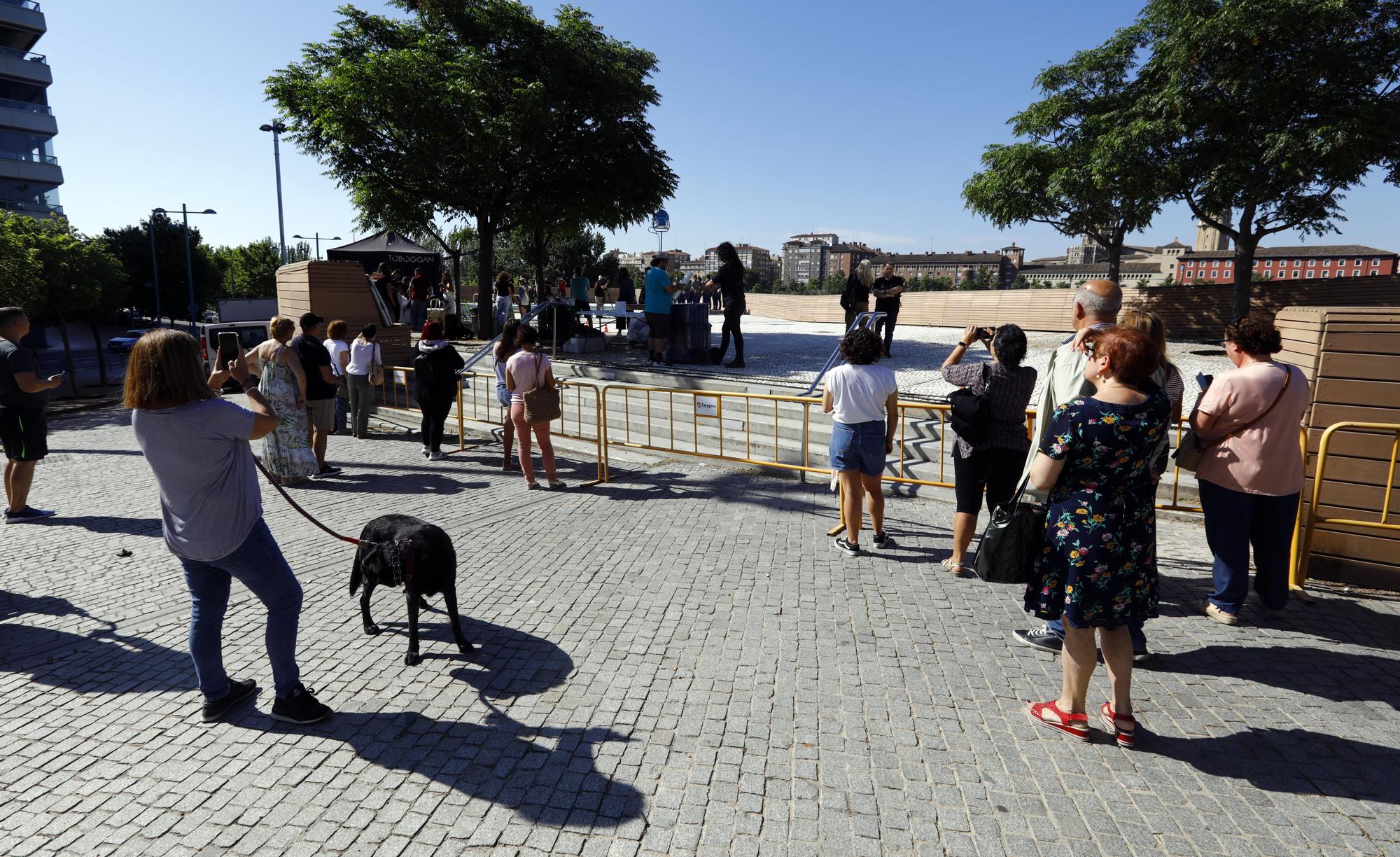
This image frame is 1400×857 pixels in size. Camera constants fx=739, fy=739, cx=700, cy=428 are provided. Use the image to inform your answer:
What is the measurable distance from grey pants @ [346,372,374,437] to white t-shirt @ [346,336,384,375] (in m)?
0.18

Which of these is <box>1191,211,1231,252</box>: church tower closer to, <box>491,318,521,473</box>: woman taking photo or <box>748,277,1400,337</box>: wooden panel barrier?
<box>748,277,1400,337</box>: wooden panel barrier

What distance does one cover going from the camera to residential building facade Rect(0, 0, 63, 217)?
58.5 metres

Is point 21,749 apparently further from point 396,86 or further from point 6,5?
point 6,5

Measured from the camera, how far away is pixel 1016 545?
346 centimetres

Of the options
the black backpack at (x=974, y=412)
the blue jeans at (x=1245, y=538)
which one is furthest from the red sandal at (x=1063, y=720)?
the black backpack at (x=974, y=412)

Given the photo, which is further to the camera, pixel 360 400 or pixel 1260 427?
pixel 360 400

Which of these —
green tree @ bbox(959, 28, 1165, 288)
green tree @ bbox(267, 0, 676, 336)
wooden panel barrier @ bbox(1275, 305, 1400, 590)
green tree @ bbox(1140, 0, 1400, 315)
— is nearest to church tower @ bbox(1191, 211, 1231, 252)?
green tree @ bbox(959, 28, 1165, 288)

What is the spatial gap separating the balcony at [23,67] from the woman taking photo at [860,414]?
84.2 metres

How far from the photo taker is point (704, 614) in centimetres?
471

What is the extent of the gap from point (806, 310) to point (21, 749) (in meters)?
33.4

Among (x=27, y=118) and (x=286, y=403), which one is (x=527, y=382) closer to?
(x=286, y=403)

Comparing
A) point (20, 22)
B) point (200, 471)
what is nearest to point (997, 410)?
point (200, 471)

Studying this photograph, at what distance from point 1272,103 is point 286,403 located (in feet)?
69.0

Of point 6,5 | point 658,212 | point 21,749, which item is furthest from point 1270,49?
point 6,5
